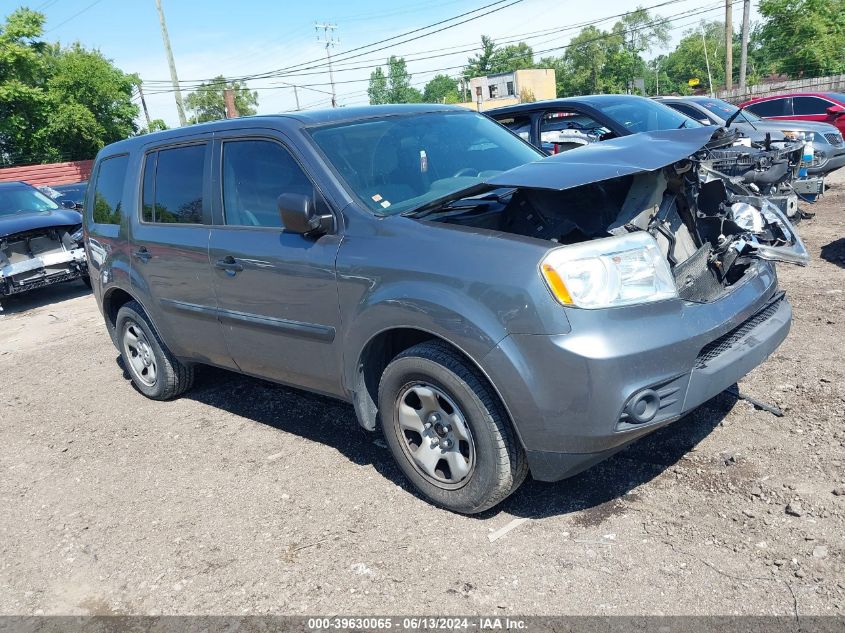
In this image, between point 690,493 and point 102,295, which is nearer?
point 690,493

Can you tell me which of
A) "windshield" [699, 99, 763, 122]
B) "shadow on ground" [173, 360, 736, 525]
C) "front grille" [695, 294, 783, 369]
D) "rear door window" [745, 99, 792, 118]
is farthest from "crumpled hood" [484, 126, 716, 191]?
"rear door window" [745, 99, 792, 118]

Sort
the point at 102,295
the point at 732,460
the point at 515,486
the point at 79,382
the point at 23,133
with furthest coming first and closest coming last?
the point at 23,133, the point at 79,382, the point at 102,295, the point at 732,460, the point at 515,486

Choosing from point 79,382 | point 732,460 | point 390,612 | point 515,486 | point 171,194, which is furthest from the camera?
point 79,382

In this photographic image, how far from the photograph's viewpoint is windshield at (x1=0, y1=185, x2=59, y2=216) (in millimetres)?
10633

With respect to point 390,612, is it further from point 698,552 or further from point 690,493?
point 690,493

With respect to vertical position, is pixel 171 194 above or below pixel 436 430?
above

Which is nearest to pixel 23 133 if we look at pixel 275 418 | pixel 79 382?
pixel 79 382

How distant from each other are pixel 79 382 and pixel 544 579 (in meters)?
5.06

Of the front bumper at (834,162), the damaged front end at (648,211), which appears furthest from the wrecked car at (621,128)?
the damaged front end at (648,211)

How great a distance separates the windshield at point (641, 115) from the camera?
7785mm

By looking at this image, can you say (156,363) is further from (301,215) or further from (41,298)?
(41,298)

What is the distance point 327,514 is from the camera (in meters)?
3.54

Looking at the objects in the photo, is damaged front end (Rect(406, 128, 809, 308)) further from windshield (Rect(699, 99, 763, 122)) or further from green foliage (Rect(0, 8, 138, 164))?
green foliage (Rect(0, 8, 138, 164))

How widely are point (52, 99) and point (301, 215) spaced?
37.8 meters
